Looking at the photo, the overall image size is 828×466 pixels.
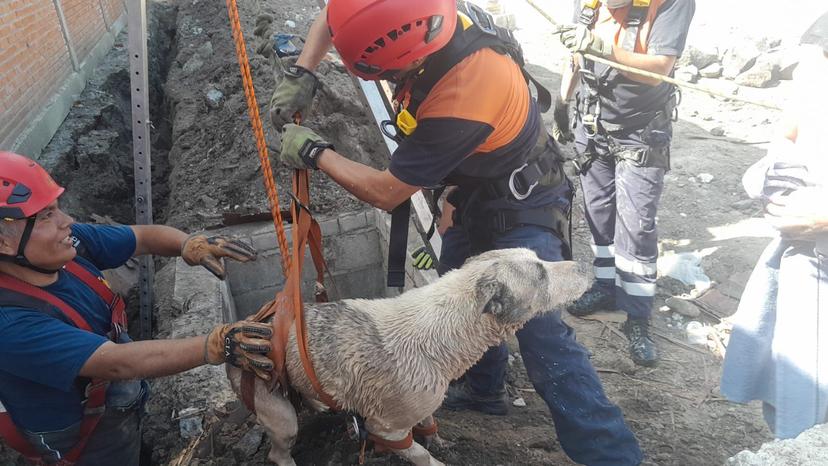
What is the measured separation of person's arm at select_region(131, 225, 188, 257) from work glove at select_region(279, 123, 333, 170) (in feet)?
3.03

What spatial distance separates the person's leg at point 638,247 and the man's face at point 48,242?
13.8 ft

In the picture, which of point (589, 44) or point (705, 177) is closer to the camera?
point (589, 44)

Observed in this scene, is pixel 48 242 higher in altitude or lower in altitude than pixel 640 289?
higher

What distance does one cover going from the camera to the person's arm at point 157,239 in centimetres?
316

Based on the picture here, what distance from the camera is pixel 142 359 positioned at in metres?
2.29

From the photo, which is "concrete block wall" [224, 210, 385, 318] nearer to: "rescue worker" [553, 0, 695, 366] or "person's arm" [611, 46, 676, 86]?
"rescue worker" [553, 0, 695, 366]

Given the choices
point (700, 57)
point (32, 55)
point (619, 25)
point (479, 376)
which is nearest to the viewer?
point (479, 376)

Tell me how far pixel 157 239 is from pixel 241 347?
4.21 feet

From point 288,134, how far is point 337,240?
2.58m

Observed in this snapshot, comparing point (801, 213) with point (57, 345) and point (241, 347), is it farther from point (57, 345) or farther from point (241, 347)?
point (57, 345)

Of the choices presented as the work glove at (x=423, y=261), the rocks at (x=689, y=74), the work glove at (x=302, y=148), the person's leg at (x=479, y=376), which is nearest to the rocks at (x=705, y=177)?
the rocks at (x=689, y=74)

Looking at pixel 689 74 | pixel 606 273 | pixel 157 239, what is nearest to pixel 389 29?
pixel 157 239

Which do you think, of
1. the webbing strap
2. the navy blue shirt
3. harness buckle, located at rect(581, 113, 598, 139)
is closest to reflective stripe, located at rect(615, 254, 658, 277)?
harness buckle, located at rect(581, 113, 598, 139)

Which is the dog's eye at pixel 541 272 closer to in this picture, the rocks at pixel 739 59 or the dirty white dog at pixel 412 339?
the dirty white dog at pixel 412 339
